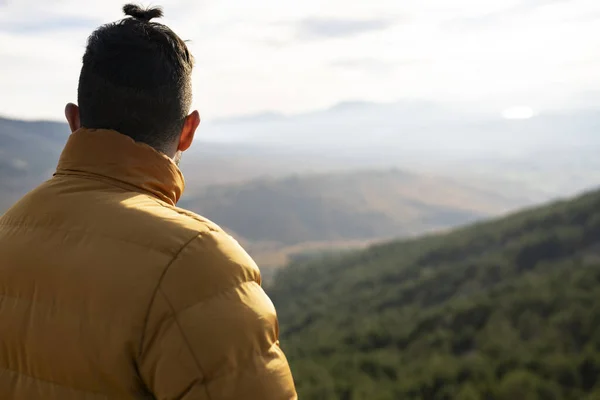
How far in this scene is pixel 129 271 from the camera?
145cm

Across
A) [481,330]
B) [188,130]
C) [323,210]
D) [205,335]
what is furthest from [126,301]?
[323,210]

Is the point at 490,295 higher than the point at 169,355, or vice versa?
the point at 169,355

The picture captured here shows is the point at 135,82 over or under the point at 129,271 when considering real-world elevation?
over

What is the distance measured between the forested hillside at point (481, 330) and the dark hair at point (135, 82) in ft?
25.8

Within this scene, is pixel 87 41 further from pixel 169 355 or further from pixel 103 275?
pixel 169 355

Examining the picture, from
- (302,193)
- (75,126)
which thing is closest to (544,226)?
(75,126)

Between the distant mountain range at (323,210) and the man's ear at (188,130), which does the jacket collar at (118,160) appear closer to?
the man's ear at (188,130)

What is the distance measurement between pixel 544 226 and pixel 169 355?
2657cm

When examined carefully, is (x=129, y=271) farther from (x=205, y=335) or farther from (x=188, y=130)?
(x=188, y=130)

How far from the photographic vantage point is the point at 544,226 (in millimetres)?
25844

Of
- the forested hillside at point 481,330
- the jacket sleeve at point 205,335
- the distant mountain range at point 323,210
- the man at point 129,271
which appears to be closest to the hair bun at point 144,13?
the man at point 129,271

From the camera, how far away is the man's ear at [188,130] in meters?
1.83

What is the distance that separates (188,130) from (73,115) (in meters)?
0.37

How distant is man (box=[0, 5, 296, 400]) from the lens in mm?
1424
